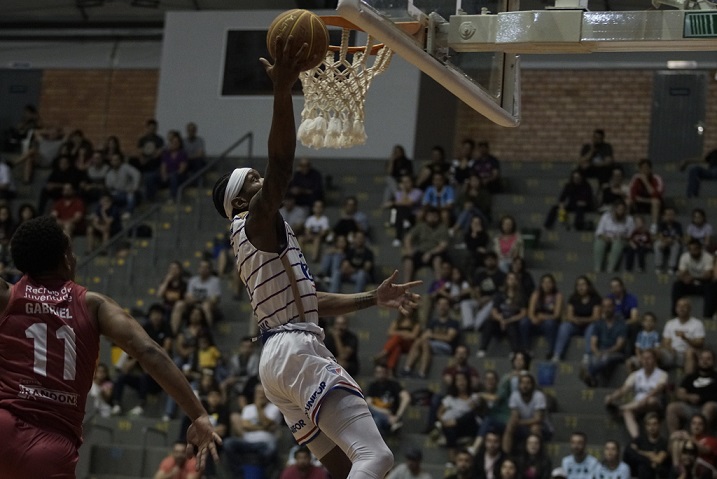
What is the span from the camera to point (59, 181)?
71.4 feet

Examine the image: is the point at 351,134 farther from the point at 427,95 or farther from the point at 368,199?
the point at 427,95

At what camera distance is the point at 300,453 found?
13602 millimetres

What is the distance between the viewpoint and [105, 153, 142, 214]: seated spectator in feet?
70.2

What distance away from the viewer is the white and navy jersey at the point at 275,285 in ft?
19.7

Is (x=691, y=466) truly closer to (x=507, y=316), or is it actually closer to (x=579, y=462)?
(x=579, y=462)

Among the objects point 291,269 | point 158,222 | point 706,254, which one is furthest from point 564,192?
→ point 291,269

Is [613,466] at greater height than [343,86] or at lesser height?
lesser

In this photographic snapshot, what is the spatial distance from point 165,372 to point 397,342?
11813mm

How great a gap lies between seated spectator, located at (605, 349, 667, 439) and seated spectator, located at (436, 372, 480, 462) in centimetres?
169

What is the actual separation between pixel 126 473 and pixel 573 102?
11.6 metres

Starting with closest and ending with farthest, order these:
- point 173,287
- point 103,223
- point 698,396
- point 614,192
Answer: point 698,396 → point 173,287 → point 614,192 → point 103,223

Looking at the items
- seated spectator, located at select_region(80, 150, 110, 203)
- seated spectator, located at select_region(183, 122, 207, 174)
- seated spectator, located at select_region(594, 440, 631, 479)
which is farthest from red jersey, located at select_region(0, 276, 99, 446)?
seated spectator, located at select_region(183, 122, 207, 174)

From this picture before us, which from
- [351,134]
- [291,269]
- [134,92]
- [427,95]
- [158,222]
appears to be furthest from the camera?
[134,92]

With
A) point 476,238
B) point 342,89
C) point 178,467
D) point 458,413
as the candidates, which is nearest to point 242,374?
point 178,467
